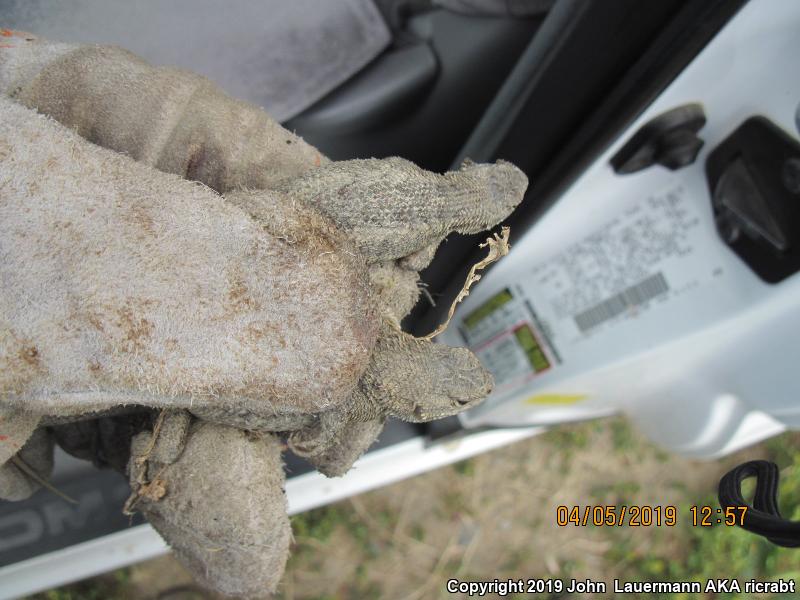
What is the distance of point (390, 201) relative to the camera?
1.79 ft

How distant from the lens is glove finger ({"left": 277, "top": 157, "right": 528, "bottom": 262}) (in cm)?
54

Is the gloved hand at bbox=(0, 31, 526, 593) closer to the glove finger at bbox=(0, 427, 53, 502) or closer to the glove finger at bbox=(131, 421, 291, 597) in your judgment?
the glove finger at bbox=(131, 421, 291, 597)

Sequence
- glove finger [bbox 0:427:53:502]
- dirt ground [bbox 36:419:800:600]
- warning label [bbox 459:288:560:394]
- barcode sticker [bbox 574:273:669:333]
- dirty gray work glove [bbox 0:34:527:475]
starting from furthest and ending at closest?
dirt ground [bbox 36:419:800:600] → warning label [bbox 459:288:560:394] → barcode sticker [bbox 574:273:669:333] → glove finger [bbox 0:427:53:502] → dirty gray work glove [bbox 0:34:527:475]

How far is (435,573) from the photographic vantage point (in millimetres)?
1771

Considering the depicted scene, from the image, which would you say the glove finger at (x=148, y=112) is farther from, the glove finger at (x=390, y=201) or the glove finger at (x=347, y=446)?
the glove finger at (x=347, y=446)

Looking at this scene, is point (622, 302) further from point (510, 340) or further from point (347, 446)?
point (347, 446)

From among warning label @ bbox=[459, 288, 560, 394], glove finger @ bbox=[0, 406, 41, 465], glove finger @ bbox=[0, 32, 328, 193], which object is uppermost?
glove finger @ bbox=[0, 32, 328, 193]

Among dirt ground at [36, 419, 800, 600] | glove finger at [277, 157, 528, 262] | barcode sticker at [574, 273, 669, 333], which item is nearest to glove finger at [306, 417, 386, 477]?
glove finger at [277, 157, 528, 262]

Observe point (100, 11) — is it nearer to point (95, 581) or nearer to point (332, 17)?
point (332, 17)

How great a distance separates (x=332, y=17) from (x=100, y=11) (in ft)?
1.18

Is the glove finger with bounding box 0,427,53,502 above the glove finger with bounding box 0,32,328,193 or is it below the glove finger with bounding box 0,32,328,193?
below

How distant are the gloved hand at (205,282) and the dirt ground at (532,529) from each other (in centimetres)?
123

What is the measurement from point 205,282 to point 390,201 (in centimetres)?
18

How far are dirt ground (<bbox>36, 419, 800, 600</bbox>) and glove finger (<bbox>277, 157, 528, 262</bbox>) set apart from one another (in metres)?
1.32
